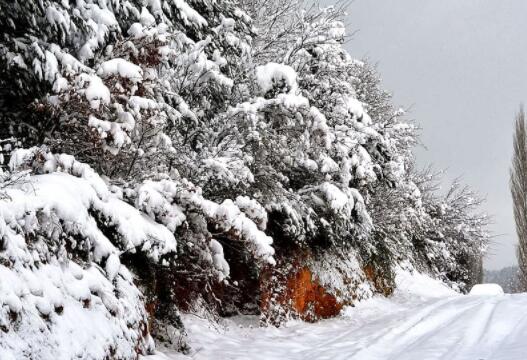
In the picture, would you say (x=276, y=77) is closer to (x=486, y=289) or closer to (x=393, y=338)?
(x=393, y=338)

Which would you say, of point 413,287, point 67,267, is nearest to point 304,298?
point 67,267

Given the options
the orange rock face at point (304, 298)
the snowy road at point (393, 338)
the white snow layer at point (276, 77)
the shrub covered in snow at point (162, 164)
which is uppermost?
the white snow layer at point (276, 77)

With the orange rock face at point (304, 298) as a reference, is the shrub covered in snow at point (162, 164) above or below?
above

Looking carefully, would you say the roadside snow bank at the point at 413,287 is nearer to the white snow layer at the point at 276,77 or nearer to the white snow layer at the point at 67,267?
the white snow layer at the point at 276,77

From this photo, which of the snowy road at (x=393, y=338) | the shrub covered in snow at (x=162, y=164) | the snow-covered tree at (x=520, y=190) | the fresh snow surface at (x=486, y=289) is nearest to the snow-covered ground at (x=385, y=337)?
the snowy road at (x=393, y=338)

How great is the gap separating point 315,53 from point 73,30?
15.1 ft

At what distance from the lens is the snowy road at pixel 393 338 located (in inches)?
209

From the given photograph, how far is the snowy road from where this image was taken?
5312 millimetres

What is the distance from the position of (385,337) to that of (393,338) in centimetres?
11

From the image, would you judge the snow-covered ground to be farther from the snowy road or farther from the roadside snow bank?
the roadside snow bank

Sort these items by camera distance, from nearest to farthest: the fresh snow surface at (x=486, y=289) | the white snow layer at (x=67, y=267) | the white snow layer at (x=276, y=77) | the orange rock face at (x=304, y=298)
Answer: the white snow layer at (x=67, y=267), the white snow layer at (x=276, y=77), the orange rock face at (x=304, y=298), the fresh snow surface at (x=486, y=289)

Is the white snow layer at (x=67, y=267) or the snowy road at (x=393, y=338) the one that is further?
the snowy road at (x=393, y=338)

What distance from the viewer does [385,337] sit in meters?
6.46

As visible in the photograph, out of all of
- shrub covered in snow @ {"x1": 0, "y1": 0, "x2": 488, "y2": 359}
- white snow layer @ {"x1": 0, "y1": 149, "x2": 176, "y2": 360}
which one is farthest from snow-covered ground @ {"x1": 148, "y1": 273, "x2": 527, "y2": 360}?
white snow layer @ {"x1": 0, "y1": 149, "x2": 176, "y2": 360}
